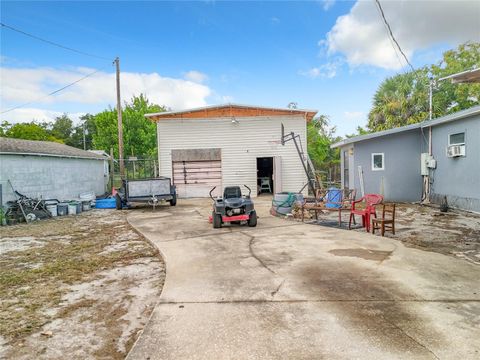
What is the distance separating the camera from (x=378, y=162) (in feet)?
45.7

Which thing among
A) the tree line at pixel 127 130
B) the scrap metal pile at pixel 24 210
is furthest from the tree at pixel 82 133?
the scrap metal pile at pixel 24 210

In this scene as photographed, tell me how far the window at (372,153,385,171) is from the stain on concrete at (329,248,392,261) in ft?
29.7

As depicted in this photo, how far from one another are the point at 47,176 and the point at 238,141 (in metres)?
9.19

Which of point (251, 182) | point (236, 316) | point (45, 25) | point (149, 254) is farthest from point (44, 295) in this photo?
point (45, 25)

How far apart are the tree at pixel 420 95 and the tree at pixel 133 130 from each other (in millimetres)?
20916

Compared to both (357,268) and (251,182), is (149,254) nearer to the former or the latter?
(357,268)

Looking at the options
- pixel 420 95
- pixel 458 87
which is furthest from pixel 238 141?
pixel 458 87

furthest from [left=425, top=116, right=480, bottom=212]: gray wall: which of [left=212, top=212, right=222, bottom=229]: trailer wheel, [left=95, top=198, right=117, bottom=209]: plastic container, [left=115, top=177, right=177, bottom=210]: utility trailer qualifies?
[left=95, top=198, right=117, bottom=209]: plastic container

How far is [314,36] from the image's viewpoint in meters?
16.5

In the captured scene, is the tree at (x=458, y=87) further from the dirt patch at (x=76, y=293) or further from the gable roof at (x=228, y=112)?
the dirt patch at (x=76, y=293)

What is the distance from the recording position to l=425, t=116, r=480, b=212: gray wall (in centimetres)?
991

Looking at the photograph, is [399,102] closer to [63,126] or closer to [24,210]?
[24,210]

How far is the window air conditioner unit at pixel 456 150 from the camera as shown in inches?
413

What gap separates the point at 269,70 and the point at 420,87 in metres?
14.2
